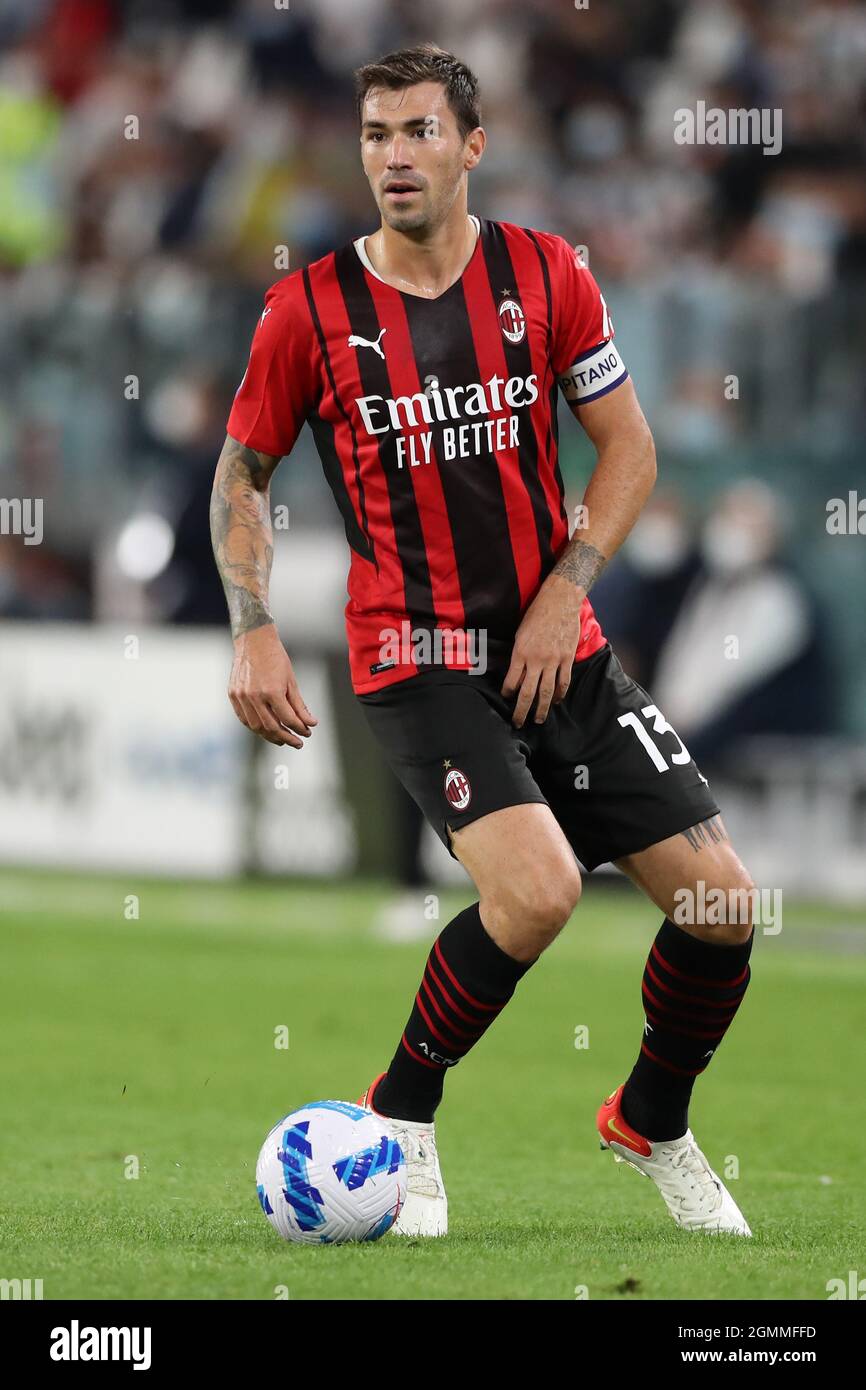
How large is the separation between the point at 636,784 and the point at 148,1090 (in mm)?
2806

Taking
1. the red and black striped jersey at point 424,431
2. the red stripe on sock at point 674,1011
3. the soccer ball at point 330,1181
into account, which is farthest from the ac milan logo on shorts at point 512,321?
the soccer ball at point 330,1181

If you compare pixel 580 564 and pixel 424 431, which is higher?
pixel 424 431

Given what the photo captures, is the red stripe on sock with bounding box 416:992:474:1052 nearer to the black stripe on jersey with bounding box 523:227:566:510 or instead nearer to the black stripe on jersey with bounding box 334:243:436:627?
the black stripe on jersey with bounding box 334:243:436:627

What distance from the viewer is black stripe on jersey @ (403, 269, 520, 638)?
479cm

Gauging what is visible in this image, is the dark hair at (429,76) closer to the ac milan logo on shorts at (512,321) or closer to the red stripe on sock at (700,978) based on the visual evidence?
the ac milan logo on shorts at (512,321)

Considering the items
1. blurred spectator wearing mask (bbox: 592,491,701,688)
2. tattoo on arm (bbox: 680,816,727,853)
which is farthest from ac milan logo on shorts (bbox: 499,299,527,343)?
blurred spectator wearing mask (bbox: 592,491,701,688)

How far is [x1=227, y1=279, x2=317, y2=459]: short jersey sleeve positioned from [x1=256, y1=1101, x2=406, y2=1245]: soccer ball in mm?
1576

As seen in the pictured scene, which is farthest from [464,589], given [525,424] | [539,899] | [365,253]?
[365,253]

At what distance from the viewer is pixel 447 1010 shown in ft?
15.3

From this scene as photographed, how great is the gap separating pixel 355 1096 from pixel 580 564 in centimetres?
258

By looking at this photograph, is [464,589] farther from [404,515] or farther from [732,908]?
[732,908]
